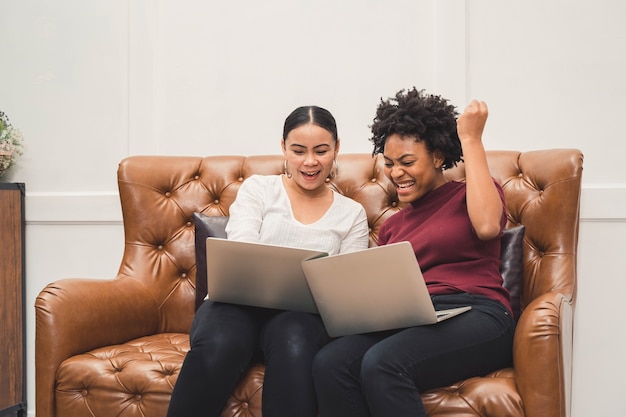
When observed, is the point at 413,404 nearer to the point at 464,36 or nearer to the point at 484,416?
the point at 484,416

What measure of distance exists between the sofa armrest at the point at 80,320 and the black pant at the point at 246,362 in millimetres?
398

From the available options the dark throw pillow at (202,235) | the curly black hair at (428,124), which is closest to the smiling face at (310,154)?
the curly black hair at (428,124)

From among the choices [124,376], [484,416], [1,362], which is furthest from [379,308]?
[1,362]

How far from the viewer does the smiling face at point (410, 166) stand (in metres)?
1.87

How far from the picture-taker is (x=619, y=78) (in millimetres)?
2389

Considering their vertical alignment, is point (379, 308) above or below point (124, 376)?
above

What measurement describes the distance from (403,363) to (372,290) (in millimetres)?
179

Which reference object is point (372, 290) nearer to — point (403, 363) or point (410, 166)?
point (403, 363)

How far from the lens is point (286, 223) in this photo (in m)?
2.01

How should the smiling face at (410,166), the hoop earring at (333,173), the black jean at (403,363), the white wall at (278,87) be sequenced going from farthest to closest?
1. the white wall at (278,87)
2. the hoop earring at (333,173)
3. the smiling face at (410,166)
4. the black jean at (403,363)

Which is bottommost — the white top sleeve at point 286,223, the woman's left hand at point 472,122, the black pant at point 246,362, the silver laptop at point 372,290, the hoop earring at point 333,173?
the black pant at point 246,362

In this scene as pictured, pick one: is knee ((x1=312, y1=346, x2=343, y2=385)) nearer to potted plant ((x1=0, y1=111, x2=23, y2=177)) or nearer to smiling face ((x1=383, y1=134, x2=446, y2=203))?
smiling face ((x1=383, y1=134, x2=446, y2=203))

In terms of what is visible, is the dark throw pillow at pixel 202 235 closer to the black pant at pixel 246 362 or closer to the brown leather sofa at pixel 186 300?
the brown leather sofa at pixel 186 300

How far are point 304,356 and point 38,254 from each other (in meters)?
1.74
